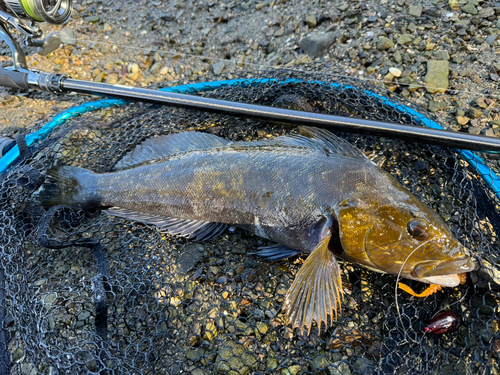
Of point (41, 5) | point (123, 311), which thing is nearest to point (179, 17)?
point (41, 5)

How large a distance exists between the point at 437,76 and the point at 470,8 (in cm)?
117

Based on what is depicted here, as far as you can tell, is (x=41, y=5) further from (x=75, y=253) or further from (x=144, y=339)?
(x=144, y=339)

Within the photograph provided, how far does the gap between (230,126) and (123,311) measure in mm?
2058

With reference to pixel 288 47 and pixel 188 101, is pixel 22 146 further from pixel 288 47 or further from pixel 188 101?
pixel 288 47

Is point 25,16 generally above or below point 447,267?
above

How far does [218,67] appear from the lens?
15.8ft

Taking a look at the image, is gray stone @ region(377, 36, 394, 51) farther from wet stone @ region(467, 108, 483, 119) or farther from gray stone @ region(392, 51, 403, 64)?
wet stone @ region(467, 108, 483, 119)

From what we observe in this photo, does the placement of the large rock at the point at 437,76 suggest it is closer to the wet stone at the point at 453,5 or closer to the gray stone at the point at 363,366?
the wet stone at the point at 453,5

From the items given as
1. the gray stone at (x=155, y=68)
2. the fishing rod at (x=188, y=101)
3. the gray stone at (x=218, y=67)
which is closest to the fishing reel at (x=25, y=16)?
the fishing rod at (x=188, y=101)

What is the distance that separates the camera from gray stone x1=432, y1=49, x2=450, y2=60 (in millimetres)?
3853

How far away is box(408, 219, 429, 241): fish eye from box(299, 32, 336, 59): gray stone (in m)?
2.95

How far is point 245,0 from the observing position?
529cm

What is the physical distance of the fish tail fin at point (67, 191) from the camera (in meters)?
3.00

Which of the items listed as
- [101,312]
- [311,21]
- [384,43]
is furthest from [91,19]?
[101,312]
